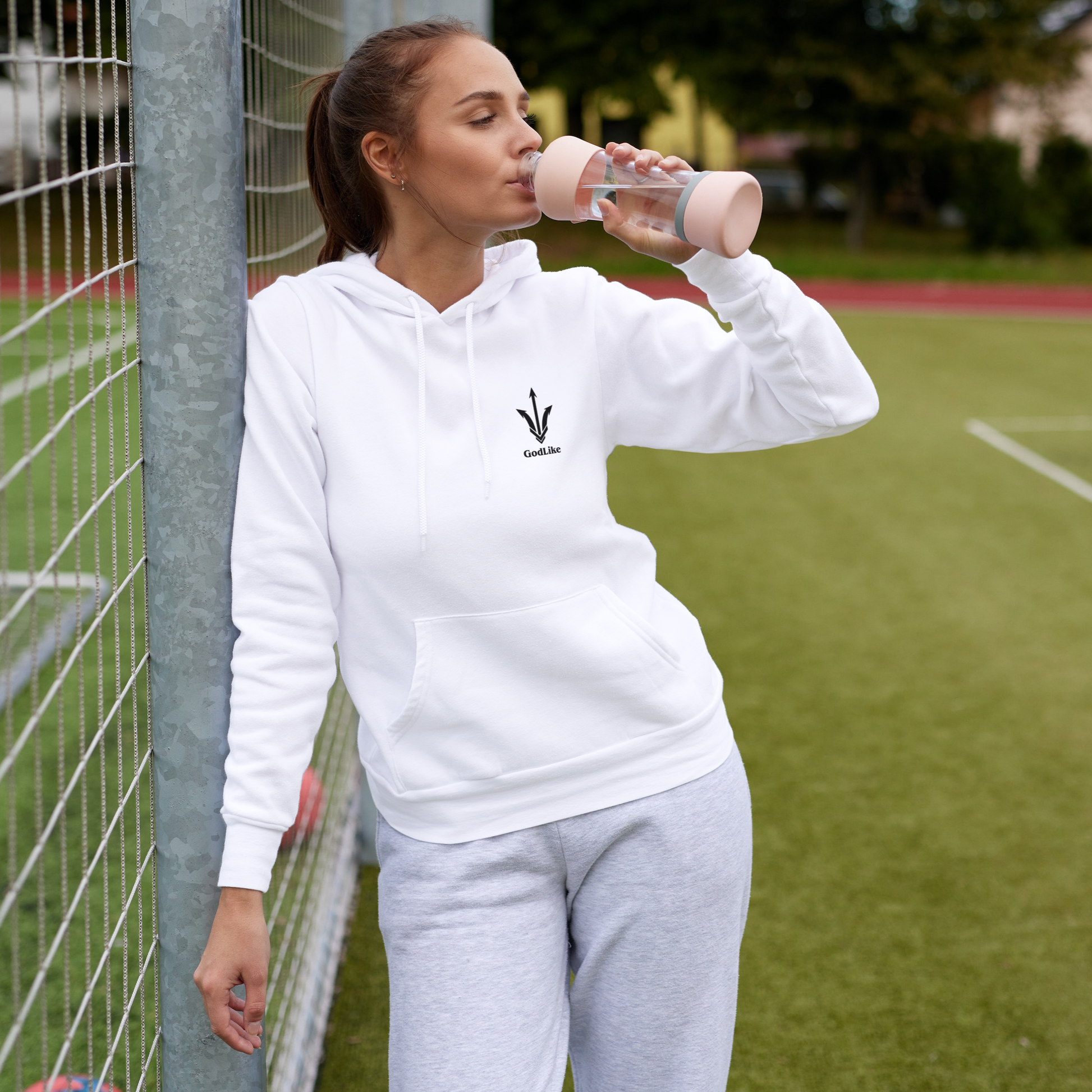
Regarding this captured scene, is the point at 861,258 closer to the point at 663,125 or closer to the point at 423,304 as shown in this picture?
the point at 663,125

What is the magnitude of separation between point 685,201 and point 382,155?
0.40 metres

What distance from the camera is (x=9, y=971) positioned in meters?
2.86

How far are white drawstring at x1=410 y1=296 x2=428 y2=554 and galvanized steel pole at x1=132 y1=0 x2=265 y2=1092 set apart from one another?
8.0 inches

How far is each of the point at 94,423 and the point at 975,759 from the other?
328cm

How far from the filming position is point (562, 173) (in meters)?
1.45

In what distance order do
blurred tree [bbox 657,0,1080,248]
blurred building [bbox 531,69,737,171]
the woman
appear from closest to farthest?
the woman
blurred tree [bbox 657,0,1080,248]
blurred building [bbox 531,69,737,171]

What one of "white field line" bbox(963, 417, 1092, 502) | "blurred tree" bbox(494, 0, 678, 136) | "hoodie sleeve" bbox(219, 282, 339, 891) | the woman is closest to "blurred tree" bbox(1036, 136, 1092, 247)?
"blurred tree" bbox(494, 0, 678, 136)

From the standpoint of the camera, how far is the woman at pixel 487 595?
153 centimetres

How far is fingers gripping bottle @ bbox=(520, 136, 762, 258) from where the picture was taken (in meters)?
1.43

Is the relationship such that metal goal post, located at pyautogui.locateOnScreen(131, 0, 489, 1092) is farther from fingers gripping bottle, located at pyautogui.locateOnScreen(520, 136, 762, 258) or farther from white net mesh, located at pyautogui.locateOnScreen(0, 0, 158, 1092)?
fingers gripping bottle, located at pyautogui.locateOnScreen(520, 136, 762, 258)

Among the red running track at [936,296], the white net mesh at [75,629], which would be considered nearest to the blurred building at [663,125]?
the red running track at [936,296]

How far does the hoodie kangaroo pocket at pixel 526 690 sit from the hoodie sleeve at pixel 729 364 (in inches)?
10.1

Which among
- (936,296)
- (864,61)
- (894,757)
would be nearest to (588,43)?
(864,61)

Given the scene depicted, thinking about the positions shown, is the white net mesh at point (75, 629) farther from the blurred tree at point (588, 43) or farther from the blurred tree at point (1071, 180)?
the blurred tree at point (1071, 180)
